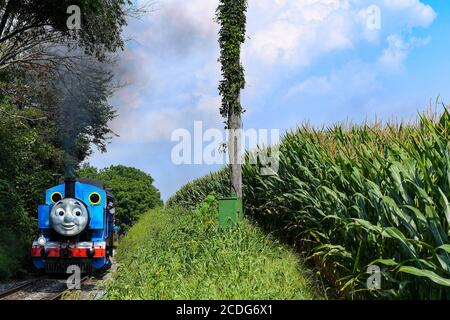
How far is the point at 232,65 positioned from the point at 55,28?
7.45 metres

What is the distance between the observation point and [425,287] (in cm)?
564

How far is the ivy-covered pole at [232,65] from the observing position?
13.8 meters

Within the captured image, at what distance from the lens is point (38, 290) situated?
503 inches

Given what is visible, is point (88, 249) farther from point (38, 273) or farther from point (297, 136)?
point (297, 136)

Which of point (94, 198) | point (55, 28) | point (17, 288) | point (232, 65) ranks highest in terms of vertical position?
point (55, 28)

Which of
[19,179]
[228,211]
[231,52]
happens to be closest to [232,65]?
[231,52]

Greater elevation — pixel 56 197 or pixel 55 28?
pixel 55 28

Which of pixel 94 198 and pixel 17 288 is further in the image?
pixel 94 198

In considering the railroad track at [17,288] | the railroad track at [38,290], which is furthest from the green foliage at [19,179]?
the railroad track at [38,290]

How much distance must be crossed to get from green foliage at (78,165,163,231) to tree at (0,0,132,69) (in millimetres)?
38137

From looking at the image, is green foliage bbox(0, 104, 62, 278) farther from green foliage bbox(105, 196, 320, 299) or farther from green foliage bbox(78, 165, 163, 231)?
green foliage bbox(78, 165, 163, 231)

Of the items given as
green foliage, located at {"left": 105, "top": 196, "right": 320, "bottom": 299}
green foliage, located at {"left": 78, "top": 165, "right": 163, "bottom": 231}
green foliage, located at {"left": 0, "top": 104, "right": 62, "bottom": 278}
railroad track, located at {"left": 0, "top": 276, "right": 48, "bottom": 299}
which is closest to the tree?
green foliage, located at {"left": 0, "top": 104, "right": 62, "bottom": 278}

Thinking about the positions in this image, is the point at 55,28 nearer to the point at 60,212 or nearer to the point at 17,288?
the point at 60,212

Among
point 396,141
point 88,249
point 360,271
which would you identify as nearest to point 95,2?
point 88,249
